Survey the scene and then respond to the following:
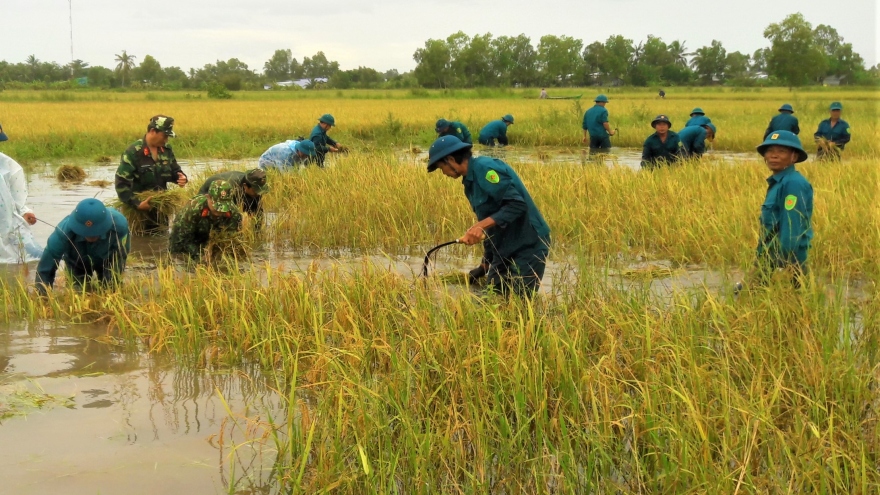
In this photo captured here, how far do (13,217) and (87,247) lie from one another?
1886 millimetres

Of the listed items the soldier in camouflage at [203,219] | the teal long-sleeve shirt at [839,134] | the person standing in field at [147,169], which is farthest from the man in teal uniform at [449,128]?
the teal long-sleeve shirt at [839,134]

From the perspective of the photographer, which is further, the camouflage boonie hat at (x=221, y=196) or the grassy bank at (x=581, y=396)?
the camouflage boonie hat at (x=221, y=196)

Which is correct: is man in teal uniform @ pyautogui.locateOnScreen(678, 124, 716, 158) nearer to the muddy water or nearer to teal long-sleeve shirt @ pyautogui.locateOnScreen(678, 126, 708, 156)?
teal long-sleeve shirt @ pyautogui.locateOnScreen(678, 126, 708, 156)

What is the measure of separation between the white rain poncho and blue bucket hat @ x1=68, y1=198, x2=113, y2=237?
1827 millimetres

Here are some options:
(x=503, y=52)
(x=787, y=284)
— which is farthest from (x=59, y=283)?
(x=503, y=52)

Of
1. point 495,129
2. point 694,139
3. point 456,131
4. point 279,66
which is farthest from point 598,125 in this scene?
point 279,66

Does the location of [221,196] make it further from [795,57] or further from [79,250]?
[795,57]

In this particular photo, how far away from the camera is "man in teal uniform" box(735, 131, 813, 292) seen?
4.34m

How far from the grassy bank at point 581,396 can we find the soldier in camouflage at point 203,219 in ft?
6.86

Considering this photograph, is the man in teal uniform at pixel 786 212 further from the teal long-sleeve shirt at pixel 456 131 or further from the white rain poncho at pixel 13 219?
the teal long-sleeve shirt at pixel 456 131

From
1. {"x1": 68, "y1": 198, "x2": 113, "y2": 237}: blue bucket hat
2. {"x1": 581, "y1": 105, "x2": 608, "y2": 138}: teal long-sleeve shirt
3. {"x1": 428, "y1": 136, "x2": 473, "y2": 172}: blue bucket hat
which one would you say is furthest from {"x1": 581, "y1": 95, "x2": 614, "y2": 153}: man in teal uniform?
{"x1": 68, "y1": 198, "x2": 113, "y2": 237}: blue bucket hat

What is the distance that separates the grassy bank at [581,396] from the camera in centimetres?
269

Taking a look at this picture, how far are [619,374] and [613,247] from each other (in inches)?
142

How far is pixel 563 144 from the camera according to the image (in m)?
18.2
